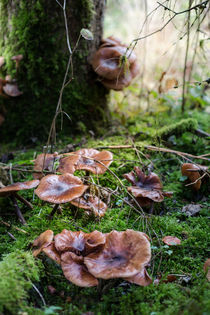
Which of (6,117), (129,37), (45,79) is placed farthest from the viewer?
(129,37)

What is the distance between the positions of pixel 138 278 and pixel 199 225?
3.52ft

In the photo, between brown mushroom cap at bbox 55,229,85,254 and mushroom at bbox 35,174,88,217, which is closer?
brown mushroom cap at bbox 55,229,85,254

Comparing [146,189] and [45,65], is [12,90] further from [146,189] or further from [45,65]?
[146,189]

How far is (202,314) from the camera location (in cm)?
159

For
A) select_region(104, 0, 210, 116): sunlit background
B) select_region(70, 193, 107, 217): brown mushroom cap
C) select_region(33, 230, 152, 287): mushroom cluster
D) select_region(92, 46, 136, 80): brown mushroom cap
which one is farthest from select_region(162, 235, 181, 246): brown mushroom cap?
select_region(92, 46, 136, 80): brown mushroom cap

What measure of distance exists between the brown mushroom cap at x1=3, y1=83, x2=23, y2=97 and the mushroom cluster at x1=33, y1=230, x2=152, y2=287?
2.72 metres

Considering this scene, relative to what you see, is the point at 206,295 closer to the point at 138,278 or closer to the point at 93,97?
the point at 138,278

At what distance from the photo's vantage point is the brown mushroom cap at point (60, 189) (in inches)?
88.4

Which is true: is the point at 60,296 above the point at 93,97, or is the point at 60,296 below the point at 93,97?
below

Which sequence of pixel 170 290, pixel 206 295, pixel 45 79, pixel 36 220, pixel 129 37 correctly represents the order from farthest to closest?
pixel 129 37
pixel 45 79
pixel 36 220
pixel 170 290
pixel 206 295

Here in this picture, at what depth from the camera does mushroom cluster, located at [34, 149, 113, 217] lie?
2.29 m

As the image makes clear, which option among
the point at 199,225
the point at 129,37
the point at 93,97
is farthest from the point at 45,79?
the point at 129,37

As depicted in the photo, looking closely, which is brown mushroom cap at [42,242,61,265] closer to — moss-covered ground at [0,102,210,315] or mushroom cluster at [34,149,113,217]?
moss-covered ground at [0,102,210,315]

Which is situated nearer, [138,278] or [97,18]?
[138,278]
